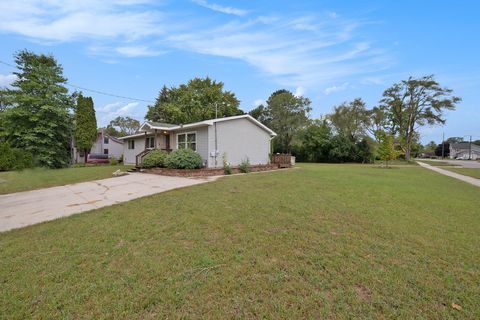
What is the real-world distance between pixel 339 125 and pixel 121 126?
5433 cm

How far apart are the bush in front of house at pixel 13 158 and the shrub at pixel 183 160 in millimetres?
13732

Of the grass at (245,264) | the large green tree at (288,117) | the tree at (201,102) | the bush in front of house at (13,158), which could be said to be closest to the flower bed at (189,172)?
the grass at (245,264)

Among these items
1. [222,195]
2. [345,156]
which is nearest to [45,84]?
[222,195]

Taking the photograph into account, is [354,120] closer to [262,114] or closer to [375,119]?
[375,119]

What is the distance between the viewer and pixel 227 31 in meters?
12.4

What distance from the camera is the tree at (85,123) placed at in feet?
97.9

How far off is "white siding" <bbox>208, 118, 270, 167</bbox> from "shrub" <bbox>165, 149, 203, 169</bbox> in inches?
50.4

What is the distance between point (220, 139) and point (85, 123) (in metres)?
24.4

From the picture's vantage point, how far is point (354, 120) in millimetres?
34688

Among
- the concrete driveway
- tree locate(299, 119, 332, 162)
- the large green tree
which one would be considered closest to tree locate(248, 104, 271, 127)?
the large green tree

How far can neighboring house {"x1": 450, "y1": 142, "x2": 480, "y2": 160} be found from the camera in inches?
2749

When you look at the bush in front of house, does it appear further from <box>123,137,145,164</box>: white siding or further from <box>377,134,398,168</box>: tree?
<box>377,134,398,168</box>: tree

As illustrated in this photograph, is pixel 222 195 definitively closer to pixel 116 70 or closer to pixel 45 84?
pixel 116 70

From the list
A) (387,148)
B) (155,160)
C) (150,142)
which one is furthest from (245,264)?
(387,148)
